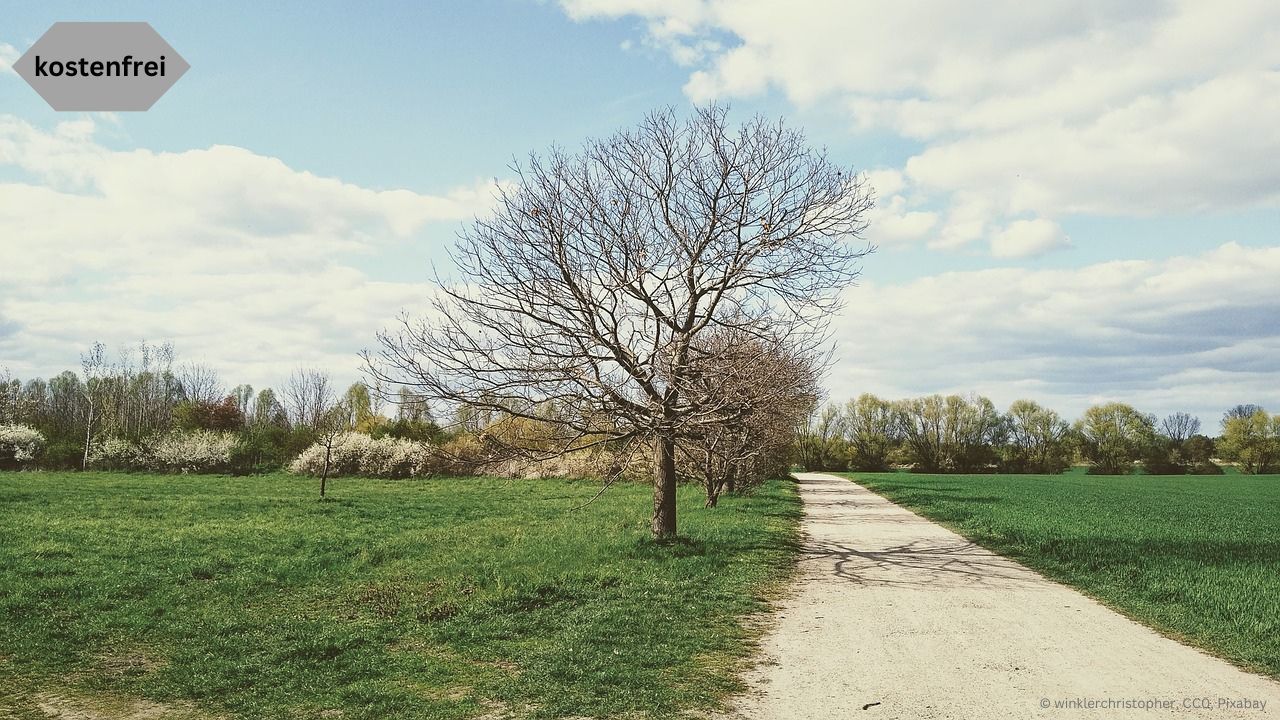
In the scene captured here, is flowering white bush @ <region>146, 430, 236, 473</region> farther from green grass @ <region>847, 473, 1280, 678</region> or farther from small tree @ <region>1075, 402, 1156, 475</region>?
small tree @ <region>1075, 402, 1156, 475</region>

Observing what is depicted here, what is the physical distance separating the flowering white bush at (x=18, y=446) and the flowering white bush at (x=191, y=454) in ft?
26.1

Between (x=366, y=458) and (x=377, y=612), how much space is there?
32681mm

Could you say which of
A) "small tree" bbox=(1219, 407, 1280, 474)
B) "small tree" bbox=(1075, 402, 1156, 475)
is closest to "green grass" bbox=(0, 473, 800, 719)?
"small tree" bbox=(1075, 402, 1156, 475)

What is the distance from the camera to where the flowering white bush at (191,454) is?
40000mm

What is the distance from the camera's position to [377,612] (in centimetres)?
948

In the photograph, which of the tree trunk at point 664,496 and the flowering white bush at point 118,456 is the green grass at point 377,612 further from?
the flowering white bush at point 118,456

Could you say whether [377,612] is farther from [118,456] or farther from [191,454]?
[118,456]

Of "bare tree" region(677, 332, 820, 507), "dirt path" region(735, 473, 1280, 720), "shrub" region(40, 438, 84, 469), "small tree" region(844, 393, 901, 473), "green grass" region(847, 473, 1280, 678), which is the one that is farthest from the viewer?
"small tree" region(844, 393, 901, 473)

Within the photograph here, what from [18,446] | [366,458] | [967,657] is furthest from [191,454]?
[967,657]

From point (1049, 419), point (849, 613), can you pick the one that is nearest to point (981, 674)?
point (849, 613)

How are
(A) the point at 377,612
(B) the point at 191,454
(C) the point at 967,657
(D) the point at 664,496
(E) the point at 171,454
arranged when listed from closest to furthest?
(C) the point at 967,657, (A) the point at 377,612, (D) the point at 664,496, (E) the point at 171,454, (B) the point at 191,454

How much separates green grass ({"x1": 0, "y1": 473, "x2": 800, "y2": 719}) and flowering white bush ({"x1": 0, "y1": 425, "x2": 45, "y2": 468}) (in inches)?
1223

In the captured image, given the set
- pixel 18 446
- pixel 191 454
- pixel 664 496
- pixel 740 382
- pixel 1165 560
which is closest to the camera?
pixel 740 382

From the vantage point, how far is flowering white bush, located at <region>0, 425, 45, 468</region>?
4222 centimetres
